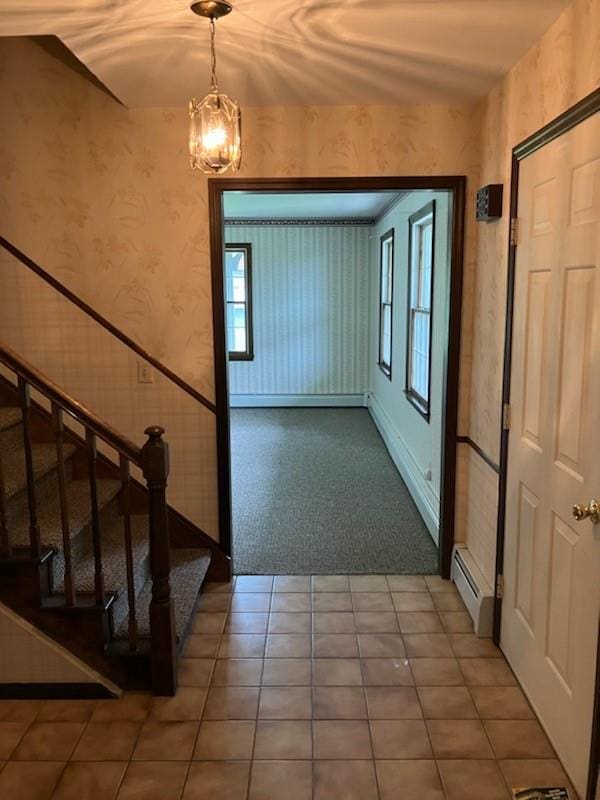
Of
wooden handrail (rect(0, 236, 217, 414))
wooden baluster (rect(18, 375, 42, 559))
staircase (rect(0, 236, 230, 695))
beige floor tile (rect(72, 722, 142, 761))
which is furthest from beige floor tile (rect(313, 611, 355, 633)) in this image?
wooden baluster (rect(18, 375, 42, 559))

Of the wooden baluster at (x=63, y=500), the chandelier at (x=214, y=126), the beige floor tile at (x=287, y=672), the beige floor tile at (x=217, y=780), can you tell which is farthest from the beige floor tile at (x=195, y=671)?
the chandelier at (x=214, y=126)

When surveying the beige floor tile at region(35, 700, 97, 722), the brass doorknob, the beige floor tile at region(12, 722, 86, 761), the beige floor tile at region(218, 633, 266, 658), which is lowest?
the beige floor tile at region(35, 700, 97, 722)

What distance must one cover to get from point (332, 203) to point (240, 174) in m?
3.59

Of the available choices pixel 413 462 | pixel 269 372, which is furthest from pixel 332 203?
pixel 413 462

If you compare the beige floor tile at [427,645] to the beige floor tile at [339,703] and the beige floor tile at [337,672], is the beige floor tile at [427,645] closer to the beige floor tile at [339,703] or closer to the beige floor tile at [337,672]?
the beige floor tile at [337,672]

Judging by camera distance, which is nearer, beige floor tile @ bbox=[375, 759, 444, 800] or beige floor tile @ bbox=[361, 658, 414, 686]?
beige floor tile @ bbox=[375, 759, 444, 800]

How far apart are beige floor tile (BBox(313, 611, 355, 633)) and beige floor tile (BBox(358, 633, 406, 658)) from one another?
0.09 metres

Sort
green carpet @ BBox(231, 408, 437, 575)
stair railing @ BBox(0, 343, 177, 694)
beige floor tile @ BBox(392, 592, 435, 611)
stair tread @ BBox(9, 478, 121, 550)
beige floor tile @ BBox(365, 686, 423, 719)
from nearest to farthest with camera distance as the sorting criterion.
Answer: stair railing @ BBox(0, 343, 177, 694), beige floor tile @ BBox(365, 686, 423, 719), stair tread @ BBox(9, 478, 121, 550), beige floor tile @ BBox(392, 592, 435, 611), green carpet @ BBox(231, 408, 437, 575)

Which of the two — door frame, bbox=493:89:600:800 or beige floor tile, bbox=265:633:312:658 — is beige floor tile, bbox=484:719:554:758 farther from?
beige floor tile, bbox=265:633:312:658

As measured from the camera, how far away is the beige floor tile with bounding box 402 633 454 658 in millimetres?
2693

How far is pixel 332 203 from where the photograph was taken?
6.53 meters

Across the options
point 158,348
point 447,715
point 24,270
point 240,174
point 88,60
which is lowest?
point 447,715

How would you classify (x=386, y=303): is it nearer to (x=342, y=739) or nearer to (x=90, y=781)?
(x=342, y=739)

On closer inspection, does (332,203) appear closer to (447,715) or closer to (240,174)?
(240,174)
